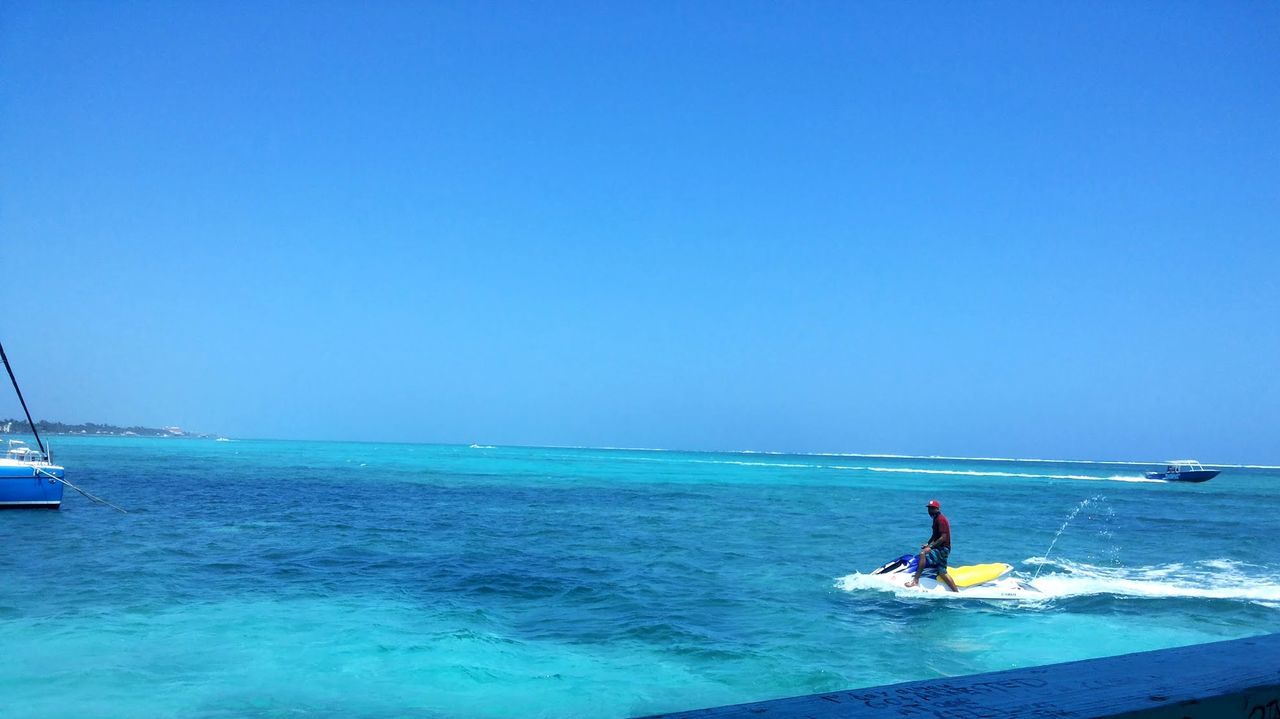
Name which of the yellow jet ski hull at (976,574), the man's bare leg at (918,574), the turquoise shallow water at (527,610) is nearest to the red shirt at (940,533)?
the man's bare leg at (918,574)

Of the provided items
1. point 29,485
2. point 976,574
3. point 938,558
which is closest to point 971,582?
point 976,574

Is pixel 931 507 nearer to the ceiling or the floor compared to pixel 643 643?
nearer to the ceiling

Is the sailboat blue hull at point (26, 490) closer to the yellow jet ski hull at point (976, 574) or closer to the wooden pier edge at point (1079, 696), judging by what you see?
the yellow jet ski hull at point (976, 574)

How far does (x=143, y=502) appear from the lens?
29.2 meters

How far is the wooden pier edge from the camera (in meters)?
1.54

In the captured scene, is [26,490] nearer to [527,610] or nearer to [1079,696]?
[527,610]

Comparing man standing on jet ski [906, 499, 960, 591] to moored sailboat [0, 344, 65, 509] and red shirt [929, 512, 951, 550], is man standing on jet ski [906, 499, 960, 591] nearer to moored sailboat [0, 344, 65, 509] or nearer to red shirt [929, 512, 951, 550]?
red shirt [929, 512, 951, 550]

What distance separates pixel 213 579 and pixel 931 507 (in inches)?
486

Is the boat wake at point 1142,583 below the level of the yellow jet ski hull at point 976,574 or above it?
below

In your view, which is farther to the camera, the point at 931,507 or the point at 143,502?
the point at 143,502

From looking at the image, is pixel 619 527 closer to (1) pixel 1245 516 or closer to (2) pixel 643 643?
(2) pixel 643 643

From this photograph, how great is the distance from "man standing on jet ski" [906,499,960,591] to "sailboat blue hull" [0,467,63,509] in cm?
2465

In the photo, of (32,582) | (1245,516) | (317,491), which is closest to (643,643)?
(32,582)

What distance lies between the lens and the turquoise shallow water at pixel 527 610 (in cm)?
860
